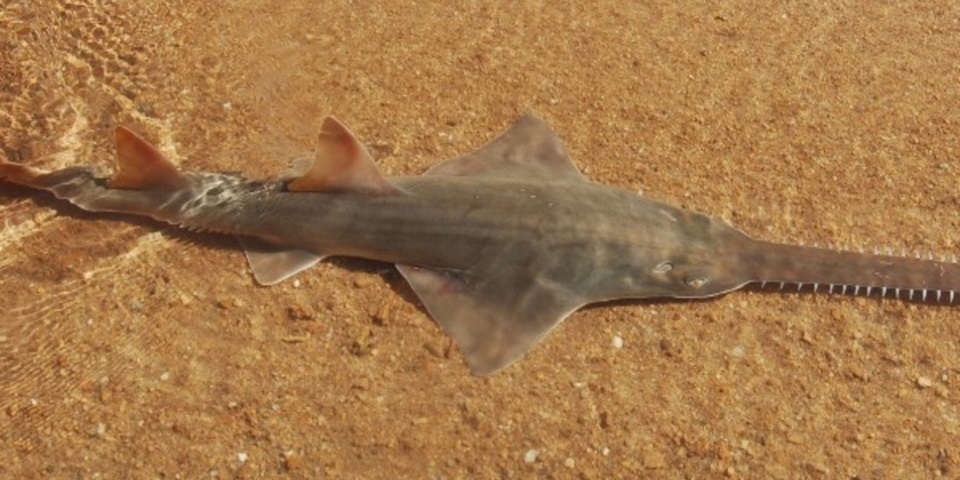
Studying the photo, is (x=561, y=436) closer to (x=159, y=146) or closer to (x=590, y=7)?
(x=159, y=146)

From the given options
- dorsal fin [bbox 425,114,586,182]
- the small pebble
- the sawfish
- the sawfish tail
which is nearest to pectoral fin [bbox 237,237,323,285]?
the sawfish

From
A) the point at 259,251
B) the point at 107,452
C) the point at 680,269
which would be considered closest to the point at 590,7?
the point at 680,269

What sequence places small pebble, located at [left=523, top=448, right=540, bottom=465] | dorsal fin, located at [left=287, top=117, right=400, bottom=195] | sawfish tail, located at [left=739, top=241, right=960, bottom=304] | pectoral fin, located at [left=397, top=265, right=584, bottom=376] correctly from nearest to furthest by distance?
small pebble, located at [left=523, top=448, right=540, bottom=465]
pectoral fin, located at [left=397, top=265, right=584, bottom=376]
sawfish tail, located at [left=739, top=241, right=960, bottom=304]
dorsal fin, located at [left=287, top=117, right=400, bottom=195]

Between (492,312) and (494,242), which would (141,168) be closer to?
(494,242)

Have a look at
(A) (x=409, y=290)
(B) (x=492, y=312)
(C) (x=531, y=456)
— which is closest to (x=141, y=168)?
(A) (x=409, y=290)

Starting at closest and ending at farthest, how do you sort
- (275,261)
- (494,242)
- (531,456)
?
(531,456), (494,242), (275,261)

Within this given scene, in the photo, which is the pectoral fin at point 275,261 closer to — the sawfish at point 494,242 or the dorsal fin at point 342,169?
the sawfish at point 494,242

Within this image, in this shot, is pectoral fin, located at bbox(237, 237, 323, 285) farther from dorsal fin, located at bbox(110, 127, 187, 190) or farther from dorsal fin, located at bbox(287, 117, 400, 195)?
dorsal fin, located at bbox(110, 127, 187, 190)
